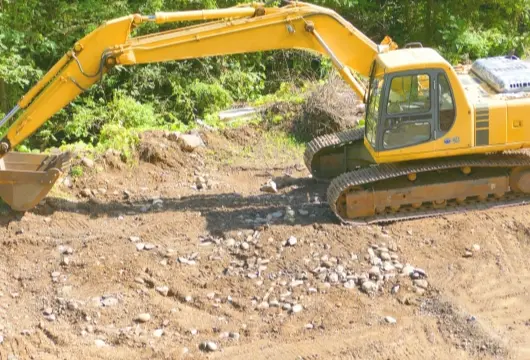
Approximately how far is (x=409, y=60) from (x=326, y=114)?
365 cm

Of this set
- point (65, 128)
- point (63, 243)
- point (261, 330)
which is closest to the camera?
point (261, 330)

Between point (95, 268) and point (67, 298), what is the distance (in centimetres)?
63

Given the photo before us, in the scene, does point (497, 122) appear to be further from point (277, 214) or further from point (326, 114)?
point (326, 114)

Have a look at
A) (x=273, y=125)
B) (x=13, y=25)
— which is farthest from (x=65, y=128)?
(x=273, y=125)

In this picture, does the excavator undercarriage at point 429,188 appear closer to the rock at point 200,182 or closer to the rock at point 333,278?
the rock at point 333,278

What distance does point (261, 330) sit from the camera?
8.24m

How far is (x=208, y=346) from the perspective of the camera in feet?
26.1

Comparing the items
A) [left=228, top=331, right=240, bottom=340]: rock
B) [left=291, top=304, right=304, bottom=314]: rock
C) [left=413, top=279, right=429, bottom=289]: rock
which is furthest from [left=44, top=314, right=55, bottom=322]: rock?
[left=413, top=279, right=429, bottom=289]: rock

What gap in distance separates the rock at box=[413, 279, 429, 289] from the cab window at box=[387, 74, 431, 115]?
87.1 inches

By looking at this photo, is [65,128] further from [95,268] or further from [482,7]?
[482,7]

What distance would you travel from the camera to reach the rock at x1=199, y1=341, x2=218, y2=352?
7.93 m

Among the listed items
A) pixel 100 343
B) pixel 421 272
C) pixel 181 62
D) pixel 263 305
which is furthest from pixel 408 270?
pixel 181 62

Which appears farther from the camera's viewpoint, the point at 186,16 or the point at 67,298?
the point at 186,16

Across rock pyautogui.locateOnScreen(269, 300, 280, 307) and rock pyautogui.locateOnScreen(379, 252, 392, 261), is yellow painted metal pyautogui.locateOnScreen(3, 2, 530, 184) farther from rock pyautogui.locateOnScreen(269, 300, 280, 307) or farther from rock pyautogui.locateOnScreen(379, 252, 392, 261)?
rock pyautogui.locateOnScreen(269, 300, 280, 307)
